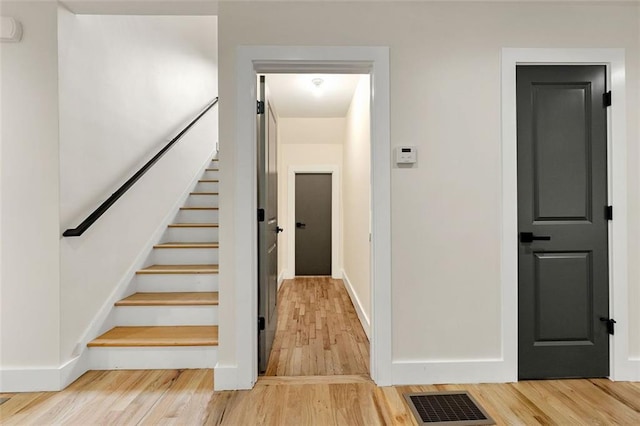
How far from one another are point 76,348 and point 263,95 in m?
2.05

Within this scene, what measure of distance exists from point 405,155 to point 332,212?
3850 mm

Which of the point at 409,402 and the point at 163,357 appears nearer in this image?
the point at 409,402

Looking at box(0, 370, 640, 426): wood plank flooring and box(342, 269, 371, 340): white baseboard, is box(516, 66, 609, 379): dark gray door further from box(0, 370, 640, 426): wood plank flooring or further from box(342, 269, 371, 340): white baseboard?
box(342, 269, 371, 340): white baseboard

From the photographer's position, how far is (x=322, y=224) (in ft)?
19.9

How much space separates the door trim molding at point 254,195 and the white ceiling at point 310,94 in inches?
63.4

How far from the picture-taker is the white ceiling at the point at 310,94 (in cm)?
372

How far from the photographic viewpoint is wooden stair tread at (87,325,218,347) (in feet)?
7.48

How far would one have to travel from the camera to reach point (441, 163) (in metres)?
2.14

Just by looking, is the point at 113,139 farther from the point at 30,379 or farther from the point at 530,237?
the point at 530,237

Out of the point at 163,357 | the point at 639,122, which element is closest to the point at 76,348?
the point at 163,357

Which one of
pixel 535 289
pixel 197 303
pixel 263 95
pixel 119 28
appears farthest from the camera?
Result: pixel 119 28

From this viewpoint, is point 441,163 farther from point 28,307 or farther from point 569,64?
point 28,307

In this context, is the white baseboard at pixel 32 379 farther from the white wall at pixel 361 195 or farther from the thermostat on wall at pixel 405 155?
the thermostat on wall at pixel 405 155

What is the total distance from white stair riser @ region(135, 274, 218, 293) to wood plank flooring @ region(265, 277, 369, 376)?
76 centimetres
